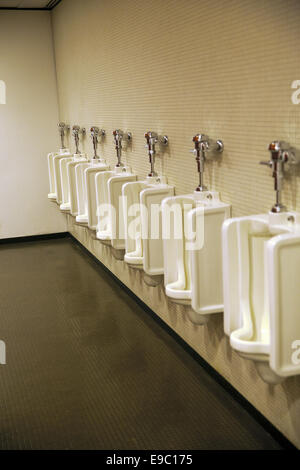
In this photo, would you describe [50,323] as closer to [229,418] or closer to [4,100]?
[229,418]

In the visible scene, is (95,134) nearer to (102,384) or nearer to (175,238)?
(175,238)

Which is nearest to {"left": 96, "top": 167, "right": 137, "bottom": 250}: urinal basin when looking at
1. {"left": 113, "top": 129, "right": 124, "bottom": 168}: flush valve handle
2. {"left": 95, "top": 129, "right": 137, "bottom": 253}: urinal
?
{"left": 95, "top": 129, "right": 137, "bottom": 253}: urinal

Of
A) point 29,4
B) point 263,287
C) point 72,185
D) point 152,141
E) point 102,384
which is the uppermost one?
point 29,4

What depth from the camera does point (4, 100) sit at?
5.81m

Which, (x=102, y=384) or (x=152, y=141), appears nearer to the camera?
(x=102, y=384)

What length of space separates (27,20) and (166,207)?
3.89 metres

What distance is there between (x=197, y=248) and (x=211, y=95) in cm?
70

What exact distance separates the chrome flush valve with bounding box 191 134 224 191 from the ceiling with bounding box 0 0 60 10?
3.45 metres

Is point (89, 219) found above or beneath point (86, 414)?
above

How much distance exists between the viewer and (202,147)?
2520 millimetres

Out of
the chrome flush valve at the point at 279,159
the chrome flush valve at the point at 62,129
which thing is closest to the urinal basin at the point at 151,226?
the chrome flush valve at the point at 279,159

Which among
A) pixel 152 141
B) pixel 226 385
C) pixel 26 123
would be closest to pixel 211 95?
pixel 152 141
